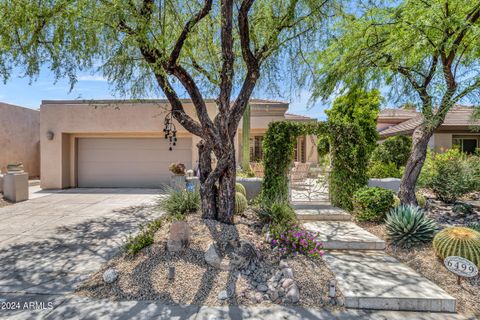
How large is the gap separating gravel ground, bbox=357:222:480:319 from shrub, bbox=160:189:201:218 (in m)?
4.12

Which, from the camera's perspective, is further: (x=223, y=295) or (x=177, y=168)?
(x=177, y=168)

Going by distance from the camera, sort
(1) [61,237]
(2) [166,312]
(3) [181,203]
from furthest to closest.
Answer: (3) [181,203]
(1) [61,237]
(2) [166,312]

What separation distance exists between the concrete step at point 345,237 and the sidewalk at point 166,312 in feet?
5.94

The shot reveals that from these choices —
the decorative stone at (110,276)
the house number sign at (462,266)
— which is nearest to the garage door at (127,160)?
the decorative stone at (110,276)

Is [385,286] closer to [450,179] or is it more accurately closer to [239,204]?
[239,204]

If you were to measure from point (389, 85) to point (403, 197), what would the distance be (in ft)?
10.1

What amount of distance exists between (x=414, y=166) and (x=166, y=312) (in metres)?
6.53

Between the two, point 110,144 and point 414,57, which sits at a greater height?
point 414,57

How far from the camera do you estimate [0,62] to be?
520 cm

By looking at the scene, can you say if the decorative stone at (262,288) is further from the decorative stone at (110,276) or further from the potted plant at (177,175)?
the potted plant at (177,175)

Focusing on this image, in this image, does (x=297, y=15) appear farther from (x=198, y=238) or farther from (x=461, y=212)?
(x=461, y=212)

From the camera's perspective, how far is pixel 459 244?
413 cm

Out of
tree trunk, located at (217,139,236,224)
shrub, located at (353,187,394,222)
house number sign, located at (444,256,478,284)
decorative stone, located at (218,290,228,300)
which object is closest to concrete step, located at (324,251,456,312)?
house number sign, located at (444,256,478,284)

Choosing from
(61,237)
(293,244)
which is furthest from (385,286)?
(61,237)
